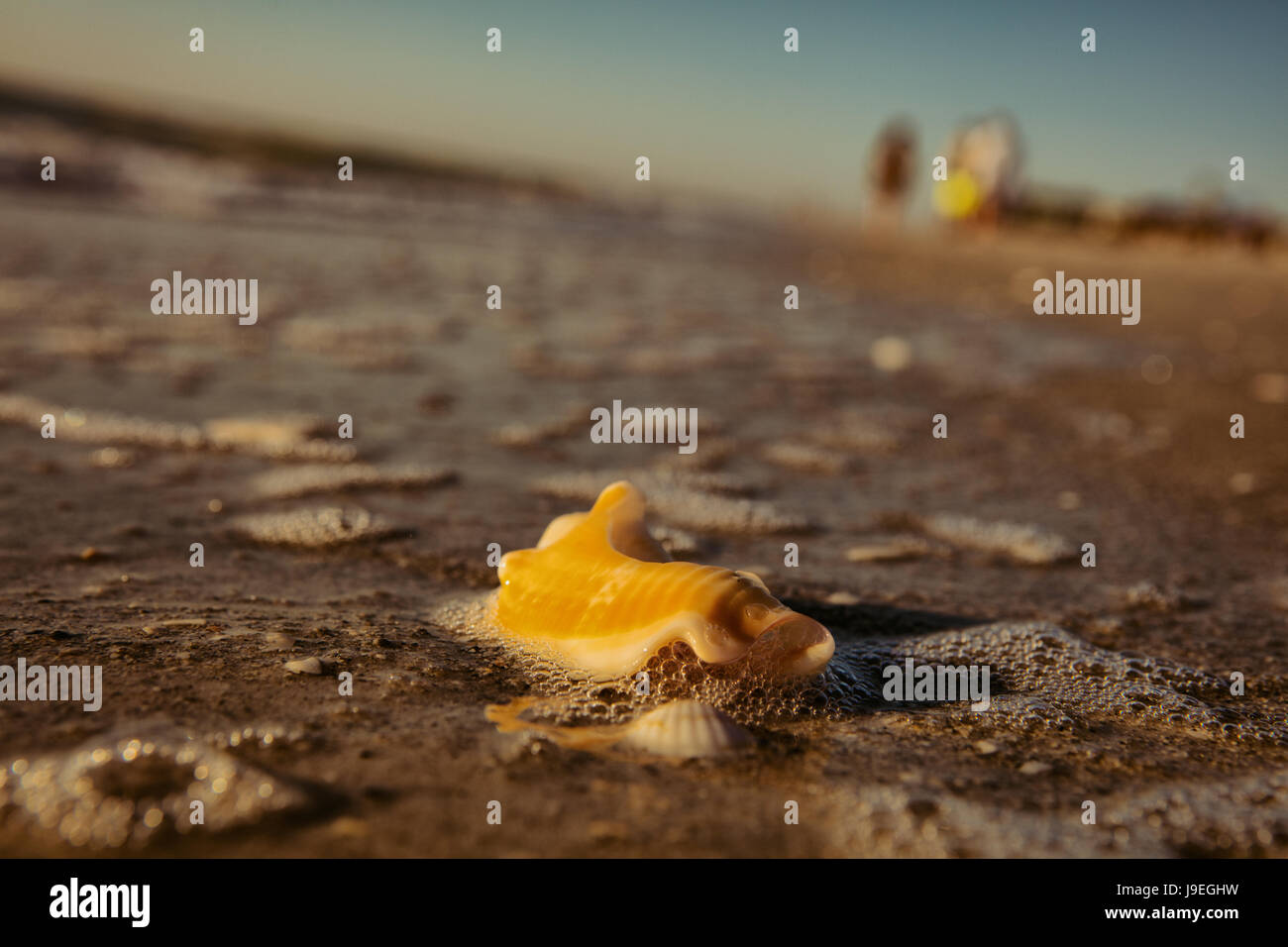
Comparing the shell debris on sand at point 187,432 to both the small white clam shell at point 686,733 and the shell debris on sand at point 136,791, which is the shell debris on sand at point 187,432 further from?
the small white clam shell at point 686,733

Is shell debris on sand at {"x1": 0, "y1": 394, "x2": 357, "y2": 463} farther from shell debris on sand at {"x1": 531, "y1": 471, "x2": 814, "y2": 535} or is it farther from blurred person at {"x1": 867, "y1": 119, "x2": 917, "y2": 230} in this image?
blurred person at {"x1": 867, "y1": 119, "x2": 917, "y2": 230}

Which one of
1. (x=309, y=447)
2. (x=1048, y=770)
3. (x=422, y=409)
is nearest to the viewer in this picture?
(x=1048, y=770)

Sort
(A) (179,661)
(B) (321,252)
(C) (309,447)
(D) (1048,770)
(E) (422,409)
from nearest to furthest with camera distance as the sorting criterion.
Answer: (D) (1048,770)
(A) (179,661)
(C) (309,447)
(E) (422,409)
(B) (321,252)

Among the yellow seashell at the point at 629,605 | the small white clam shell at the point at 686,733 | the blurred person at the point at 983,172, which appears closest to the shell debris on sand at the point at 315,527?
the yellow seashell at the point at 629,605

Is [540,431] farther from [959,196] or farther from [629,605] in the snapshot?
[959,196]
